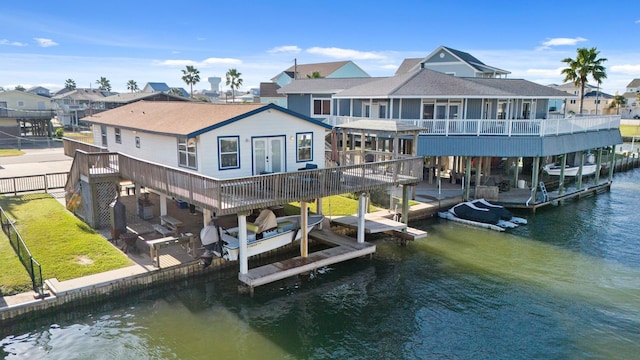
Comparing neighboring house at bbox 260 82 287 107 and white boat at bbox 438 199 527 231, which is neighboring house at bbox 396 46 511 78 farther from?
neighboring house at bbox 260 82 287 107

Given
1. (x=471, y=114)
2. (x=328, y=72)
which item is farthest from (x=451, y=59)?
(x=328, y=72)

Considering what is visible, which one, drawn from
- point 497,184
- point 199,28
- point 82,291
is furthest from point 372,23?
point 82,291

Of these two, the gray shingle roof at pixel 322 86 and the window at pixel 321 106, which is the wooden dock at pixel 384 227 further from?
the window at pixel 321 106

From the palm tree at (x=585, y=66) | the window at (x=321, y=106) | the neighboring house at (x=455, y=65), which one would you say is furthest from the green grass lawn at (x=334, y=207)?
Result: the palm tree at (x=585, y=66)

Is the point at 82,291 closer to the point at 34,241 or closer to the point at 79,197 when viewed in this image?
the point at 34,241

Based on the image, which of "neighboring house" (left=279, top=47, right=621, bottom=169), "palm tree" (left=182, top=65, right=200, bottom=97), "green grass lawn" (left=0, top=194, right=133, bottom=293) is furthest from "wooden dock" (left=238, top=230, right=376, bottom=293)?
"palm tree" (left=182, top=65, right=200, bottom=97)

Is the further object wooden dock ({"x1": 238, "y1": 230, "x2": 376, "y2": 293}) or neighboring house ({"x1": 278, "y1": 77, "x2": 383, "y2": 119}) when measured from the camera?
neighboring house ({"x1": 278, "y1": 77, "x2": 383, "y2": 119})
